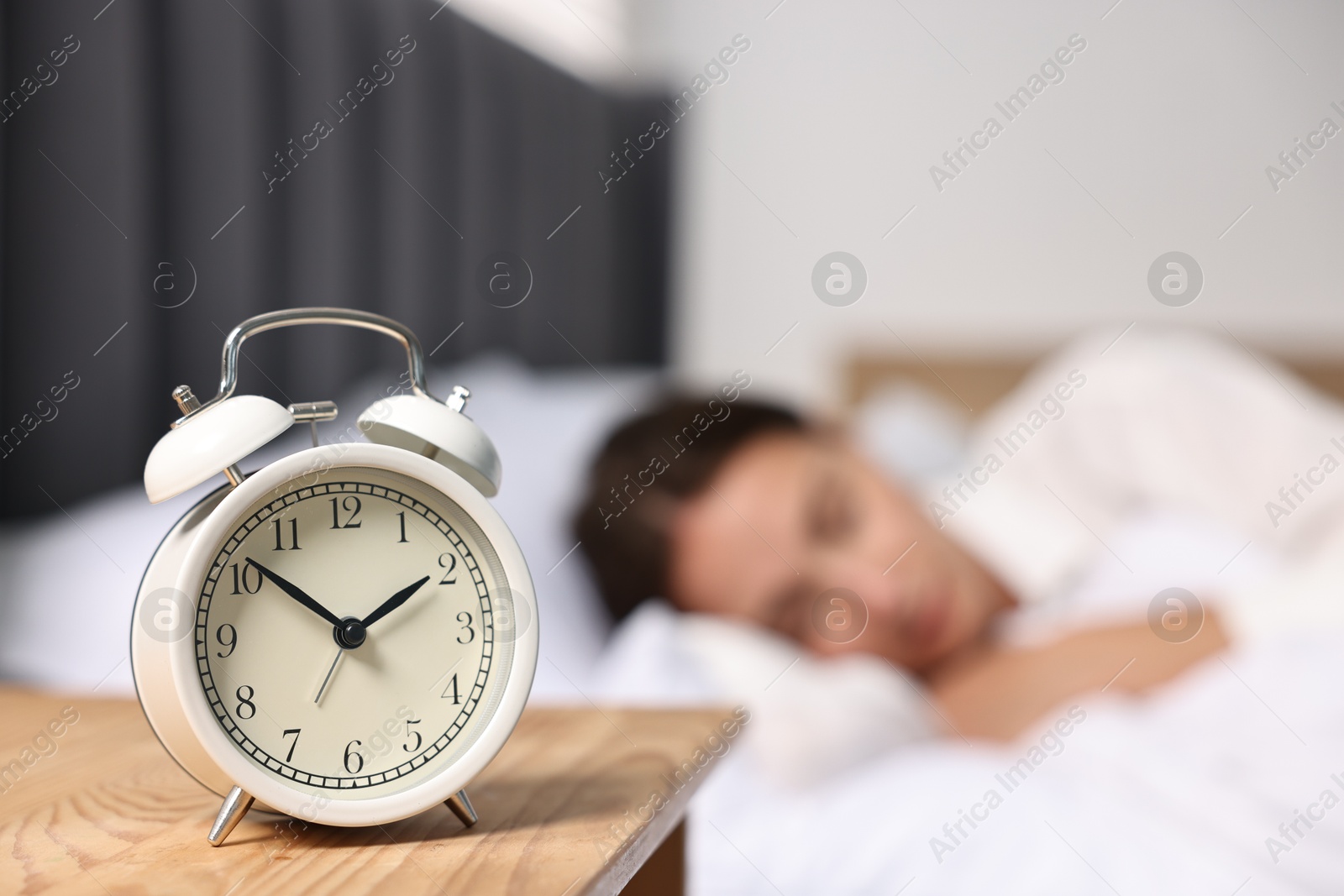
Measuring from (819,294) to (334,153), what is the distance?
1.38 metres

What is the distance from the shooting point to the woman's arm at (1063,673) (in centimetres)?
139

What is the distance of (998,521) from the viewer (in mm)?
1814

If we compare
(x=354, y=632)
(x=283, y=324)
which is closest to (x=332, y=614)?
(x=354, y=632)

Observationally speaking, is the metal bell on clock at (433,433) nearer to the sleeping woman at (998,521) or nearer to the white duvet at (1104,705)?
the white duvet at (1104,705)

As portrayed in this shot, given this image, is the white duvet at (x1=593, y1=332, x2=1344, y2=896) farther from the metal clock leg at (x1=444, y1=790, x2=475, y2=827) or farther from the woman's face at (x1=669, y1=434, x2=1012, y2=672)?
the metal clock leg at (x1=444, y1=790, x2=475, y2=827)

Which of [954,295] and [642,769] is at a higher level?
[954,295]

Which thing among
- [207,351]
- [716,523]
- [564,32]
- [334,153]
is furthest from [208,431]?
[564,32]

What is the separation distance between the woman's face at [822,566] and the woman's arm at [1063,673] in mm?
120

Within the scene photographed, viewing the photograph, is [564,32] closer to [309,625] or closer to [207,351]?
[207,351]

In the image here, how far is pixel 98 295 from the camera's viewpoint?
1.22 m

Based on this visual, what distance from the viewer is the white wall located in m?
2.30

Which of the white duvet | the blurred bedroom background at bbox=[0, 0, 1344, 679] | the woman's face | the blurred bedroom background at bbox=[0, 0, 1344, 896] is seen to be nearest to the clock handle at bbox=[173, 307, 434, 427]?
the white duvet

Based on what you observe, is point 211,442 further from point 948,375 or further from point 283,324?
point 948,375

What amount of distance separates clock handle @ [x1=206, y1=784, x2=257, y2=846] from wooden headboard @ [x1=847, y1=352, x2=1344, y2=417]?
2.28 metres
